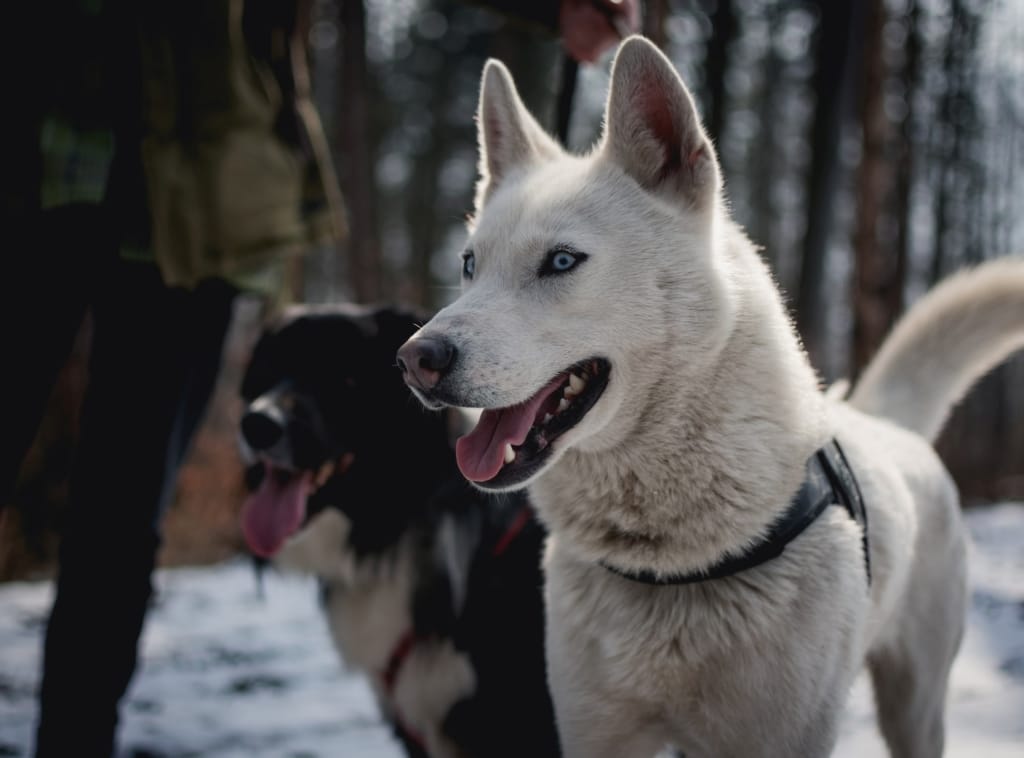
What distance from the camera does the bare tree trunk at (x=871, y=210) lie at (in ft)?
21.1

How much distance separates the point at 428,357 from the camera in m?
1.39

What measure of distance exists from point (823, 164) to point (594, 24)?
287 inches

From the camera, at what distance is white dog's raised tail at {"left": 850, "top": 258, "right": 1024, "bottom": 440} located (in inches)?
86.2

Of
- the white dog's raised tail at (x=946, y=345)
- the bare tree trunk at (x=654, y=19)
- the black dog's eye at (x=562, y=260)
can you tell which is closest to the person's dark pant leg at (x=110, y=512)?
the black dog's eye at (x=562, y=260)

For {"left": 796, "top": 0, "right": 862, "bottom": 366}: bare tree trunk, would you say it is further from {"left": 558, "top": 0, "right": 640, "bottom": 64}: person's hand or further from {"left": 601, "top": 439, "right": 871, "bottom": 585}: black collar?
{"left": 601, "top": 439, "right": 871, "bottom": 585}: black collar

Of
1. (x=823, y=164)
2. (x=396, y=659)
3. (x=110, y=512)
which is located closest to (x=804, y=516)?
(x=396, y=659)

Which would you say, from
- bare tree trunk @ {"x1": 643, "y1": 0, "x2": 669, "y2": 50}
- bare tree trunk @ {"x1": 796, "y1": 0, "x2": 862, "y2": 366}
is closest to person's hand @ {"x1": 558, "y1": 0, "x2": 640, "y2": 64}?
bare tree trunk @ {"x1": 643, "y1": 0, "x2": 669, "y2": 50}

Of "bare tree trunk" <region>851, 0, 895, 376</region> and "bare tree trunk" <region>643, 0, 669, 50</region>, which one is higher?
"bare tree trunk" <region>643, 0, 669, 50</region>

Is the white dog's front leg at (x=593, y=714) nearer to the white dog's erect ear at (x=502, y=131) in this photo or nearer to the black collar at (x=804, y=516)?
the black collar at (x=804, y=516)

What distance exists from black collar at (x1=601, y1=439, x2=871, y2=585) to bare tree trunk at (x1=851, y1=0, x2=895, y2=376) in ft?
17.4

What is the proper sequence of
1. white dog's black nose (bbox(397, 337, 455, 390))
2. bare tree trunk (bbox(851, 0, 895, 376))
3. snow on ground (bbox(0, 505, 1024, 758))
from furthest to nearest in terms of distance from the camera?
bare tree trunk (bbox(851, 0, 895, 376)) < snow on ground (bbox(0, 505, 1024, 758)) < white dog's black nose (bbox(397, 337, 455, 390))

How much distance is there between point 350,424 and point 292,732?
1.12m

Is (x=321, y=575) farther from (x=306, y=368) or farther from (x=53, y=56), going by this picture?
(x=53, y=56)

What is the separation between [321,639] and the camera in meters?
3.80
